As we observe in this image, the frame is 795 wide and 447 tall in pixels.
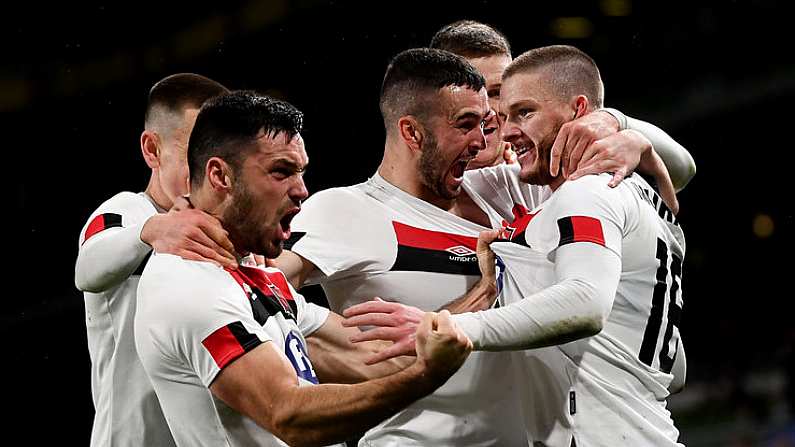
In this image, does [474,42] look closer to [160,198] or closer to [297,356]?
[160,198]

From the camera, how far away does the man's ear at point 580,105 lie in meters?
3.82

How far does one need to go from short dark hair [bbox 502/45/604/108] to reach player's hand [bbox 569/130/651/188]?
0.23 m

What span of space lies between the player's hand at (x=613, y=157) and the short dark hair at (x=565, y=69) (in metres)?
0.23

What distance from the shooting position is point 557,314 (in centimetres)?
312

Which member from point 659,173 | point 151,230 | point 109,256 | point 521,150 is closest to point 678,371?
point 659,173

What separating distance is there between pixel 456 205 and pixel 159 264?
4.77 feet

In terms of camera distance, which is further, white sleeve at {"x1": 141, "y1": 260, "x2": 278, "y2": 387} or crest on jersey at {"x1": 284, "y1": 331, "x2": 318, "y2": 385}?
crest on jersey at {"x1": 284, "y1": 331, "x2": 318, "y2": 385}

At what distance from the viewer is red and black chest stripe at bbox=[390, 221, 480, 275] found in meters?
3.90

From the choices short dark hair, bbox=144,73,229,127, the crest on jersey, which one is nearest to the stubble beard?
short dark hair, bbox=144,73,229,127

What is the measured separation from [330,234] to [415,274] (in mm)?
325

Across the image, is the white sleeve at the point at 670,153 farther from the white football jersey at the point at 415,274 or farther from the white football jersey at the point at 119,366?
the white football jersey at the point at 119,366

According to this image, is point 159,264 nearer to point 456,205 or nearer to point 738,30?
point 456,205

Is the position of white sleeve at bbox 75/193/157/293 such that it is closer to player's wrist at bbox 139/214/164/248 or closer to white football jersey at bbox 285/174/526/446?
player's wrist at bbox 139/214/164/248

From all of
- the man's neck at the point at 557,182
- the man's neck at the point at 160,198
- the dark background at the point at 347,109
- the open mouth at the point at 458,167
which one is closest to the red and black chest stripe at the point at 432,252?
the open mouth at the point at 458,167
